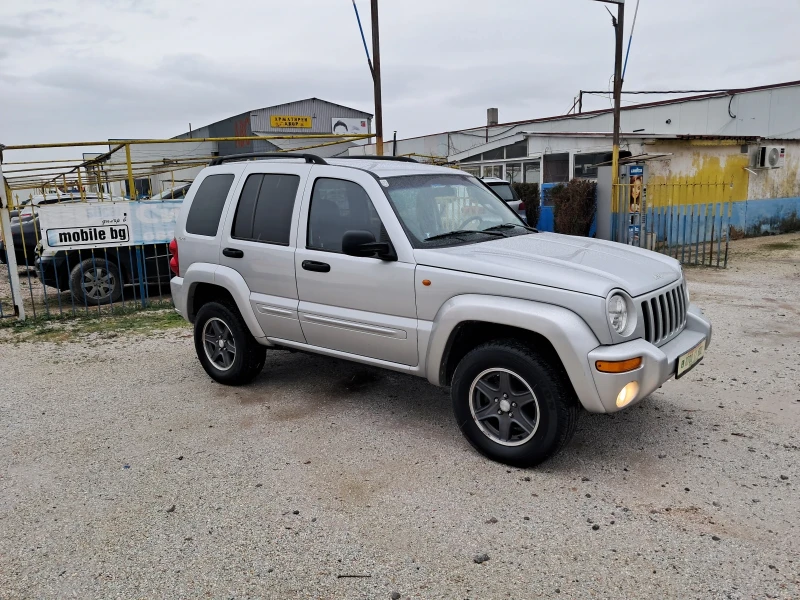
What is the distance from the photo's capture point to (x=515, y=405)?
3924 mm

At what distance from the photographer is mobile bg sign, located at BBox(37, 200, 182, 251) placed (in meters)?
8.43

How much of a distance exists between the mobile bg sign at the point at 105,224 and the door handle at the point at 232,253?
4.24 m

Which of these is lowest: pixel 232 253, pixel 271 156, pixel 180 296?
pixel 180 296

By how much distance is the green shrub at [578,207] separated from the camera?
14.5m

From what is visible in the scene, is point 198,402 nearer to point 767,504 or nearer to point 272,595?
point 272,595

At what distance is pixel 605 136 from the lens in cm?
1748

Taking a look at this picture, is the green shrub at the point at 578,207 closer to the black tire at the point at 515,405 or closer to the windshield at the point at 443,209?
the windshield at the point at 443,209

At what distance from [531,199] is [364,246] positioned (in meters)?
14.3

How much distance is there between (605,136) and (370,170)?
14428mm

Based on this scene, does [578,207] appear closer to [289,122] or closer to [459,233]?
[459,233]

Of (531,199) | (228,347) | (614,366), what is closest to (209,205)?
(228,347)

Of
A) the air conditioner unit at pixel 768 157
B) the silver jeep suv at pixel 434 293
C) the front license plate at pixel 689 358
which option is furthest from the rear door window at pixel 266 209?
the air conditioner unit at pixel 768 157

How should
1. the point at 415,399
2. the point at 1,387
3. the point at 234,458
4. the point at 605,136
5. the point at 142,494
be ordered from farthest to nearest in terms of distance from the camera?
the point at 605,136
the point at 1,387
the point at 415,399
the point at 234,458
the point at 142,494

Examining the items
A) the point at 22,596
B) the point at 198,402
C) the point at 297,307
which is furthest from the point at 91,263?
the point at 22,596
